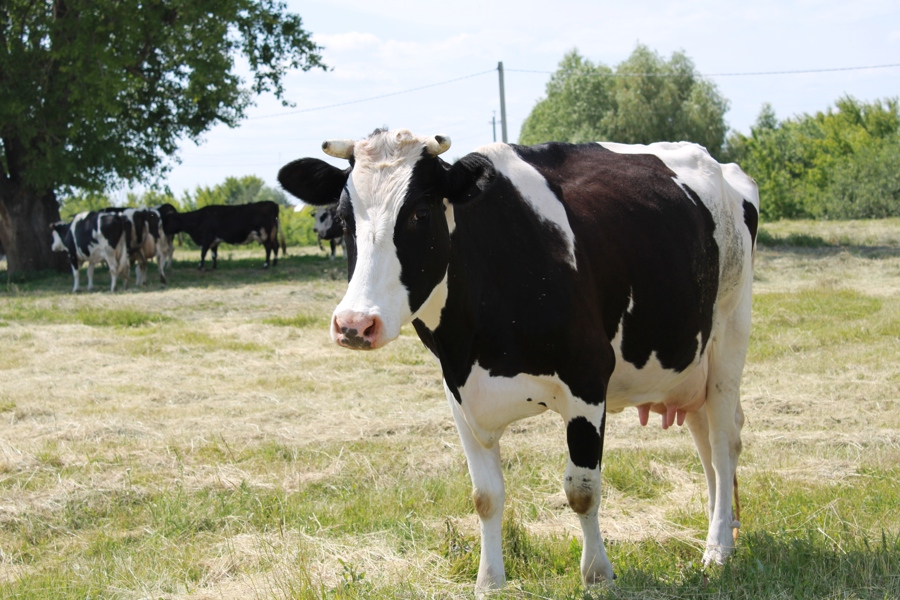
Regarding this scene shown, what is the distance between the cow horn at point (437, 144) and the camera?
3383 mm

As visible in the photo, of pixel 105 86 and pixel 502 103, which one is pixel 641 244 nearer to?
pixel 105 86

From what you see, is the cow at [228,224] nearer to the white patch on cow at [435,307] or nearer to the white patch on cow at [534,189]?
the white patch on cow at [534,189]

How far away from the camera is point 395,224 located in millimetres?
3242

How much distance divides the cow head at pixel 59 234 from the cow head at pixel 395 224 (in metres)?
20.6

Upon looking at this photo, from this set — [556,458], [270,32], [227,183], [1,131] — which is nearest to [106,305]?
[1,131]

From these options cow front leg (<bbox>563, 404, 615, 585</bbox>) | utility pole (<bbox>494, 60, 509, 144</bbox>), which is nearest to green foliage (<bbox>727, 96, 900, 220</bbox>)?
utility pole (<bbox>494, 60, 509, 144</bbox>)

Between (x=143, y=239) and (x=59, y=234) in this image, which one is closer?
(x=143, y=239)

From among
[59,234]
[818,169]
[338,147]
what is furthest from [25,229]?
[818,169]

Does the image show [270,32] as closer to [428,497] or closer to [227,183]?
[428,497]

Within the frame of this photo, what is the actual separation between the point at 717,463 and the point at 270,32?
21186mm

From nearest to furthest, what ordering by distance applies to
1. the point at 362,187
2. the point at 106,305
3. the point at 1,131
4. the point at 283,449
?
1. the point at 362,187
2. the point at 283,449
3. the point at 106,305
4. the point at 1,131

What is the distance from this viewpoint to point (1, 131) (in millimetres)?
21641

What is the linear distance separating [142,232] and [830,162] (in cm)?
3510

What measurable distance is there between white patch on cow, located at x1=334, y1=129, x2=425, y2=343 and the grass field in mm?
1226
